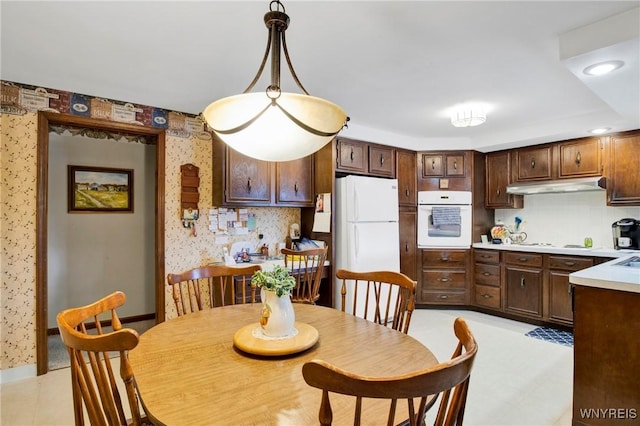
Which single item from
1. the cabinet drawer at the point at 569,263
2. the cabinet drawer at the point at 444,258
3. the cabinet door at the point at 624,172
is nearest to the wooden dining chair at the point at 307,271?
the cabinet drawer at the point at 444,258

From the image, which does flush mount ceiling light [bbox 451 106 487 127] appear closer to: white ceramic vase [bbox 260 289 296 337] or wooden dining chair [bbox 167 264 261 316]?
wooden dining chair [bbox 167 264 261 316]

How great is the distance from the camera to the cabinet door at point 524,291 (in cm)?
391

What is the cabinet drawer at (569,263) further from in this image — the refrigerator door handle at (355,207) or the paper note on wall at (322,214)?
the paper note on wall at (322,214)

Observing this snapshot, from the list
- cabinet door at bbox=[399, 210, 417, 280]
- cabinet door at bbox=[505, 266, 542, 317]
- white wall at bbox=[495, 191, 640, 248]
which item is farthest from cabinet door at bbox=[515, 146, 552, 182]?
cabinet door at bbox=[399, 210, 417, 280]

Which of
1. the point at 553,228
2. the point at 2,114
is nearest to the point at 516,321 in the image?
the point at 553,228

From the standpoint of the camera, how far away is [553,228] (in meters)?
4.35

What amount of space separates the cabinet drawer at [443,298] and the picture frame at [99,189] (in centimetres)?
393

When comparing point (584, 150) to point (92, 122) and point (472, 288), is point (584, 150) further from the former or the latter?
point (92, 122)

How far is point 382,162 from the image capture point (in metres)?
4.27

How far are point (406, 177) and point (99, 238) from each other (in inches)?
152

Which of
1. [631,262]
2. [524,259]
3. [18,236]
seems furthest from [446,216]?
[18,236]

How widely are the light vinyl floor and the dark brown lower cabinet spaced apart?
25cm

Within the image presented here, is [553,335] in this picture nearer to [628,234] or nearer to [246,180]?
[628,234]

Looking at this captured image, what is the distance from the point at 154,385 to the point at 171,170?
265cm
